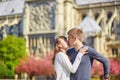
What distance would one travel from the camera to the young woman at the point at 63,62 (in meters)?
5.90

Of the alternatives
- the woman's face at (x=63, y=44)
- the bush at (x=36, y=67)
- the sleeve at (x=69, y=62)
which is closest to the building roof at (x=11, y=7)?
the bush at (x=36, y=67)

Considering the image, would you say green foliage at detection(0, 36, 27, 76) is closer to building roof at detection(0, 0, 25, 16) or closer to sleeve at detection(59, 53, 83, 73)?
building roof at detection(0, 0, 25, 16)

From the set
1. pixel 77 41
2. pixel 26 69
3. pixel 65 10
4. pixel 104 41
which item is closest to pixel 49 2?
pixel 65 10

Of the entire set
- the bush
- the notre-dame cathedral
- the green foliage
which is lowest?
the bush

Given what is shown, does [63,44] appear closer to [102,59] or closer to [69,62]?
[69,62]

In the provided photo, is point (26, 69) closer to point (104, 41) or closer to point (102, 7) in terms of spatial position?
point (104, 41)

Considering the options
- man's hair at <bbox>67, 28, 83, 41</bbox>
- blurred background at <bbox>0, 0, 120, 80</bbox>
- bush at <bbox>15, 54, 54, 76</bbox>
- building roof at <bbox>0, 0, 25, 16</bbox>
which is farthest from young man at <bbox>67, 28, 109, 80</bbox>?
building roof at <bbox>0, 0, 25, 16</bbox>

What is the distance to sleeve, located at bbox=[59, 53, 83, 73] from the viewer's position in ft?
19.3

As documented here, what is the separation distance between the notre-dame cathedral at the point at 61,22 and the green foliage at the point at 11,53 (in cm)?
551

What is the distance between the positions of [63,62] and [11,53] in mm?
47445

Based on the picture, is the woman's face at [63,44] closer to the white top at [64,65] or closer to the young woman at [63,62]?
the young woman at [63,62]

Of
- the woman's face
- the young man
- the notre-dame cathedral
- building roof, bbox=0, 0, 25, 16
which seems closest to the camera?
the young man

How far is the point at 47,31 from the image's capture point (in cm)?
5978

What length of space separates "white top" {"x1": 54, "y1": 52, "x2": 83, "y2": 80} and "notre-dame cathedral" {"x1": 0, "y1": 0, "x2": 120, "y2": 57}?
48.3m
